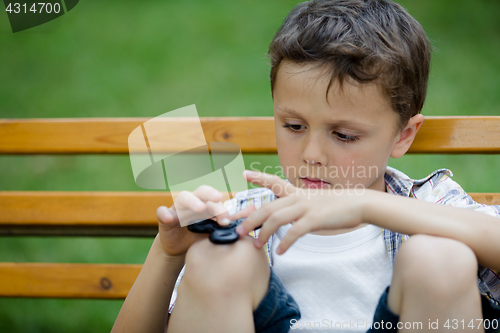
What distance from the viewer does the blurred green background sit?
2807 millimetres

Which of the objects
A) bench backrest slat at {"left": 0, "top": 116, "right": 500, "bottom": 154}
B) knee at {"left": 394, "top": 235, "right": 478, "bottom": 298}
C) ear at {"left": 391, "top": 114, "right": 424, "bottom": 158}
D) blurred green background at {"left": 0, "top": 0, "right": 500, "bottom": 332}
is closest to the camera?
knee at {"left": 394, "top": 235, "right": 478, "bottom": 298}

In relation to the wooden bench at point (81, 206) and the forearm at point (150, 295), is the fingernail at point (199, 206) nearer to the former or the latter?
the forearm at point (150, 295)

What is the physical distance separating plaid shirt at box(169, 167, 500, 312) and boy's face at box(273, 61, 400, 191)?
0.15 meters

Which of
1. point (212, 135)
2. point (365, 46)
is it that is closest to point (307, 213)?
point (365, 46)

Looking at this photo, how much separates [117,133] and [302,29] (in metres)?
0.66

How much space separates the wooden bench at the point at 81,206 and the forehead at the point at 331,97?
0.35 metres

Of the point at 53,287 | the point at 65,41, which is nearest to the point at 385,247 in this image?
the point at 53,287

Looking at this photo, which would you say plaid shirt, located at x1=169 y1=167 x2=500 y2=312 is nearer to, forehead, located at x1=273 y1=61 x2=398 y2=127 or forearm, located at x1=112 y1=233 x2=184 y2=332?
forearm, located at x1=112 y1=233 x2=184 y2=332

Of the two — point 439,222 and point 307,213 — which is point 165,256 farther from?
point 439,222

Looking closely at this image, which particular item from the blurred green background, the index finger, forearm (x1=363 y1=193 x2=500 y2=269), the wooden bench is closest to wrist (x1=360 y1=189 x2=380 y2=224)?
forearm (x1=363 y1=193 x2=500 y2=269)

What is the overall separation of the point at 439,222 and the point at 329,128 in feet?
1.01

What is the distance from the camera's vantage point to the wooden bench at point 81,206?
4.66ft

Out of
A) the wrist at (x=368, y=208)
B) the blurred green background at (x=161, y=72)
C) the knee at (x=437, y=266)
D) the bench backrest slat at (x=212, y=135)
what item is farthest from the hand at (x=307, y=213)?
the blurred green background at (x=161, y=72)

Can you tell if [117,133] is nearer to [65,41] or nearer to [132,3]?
[65,41]
